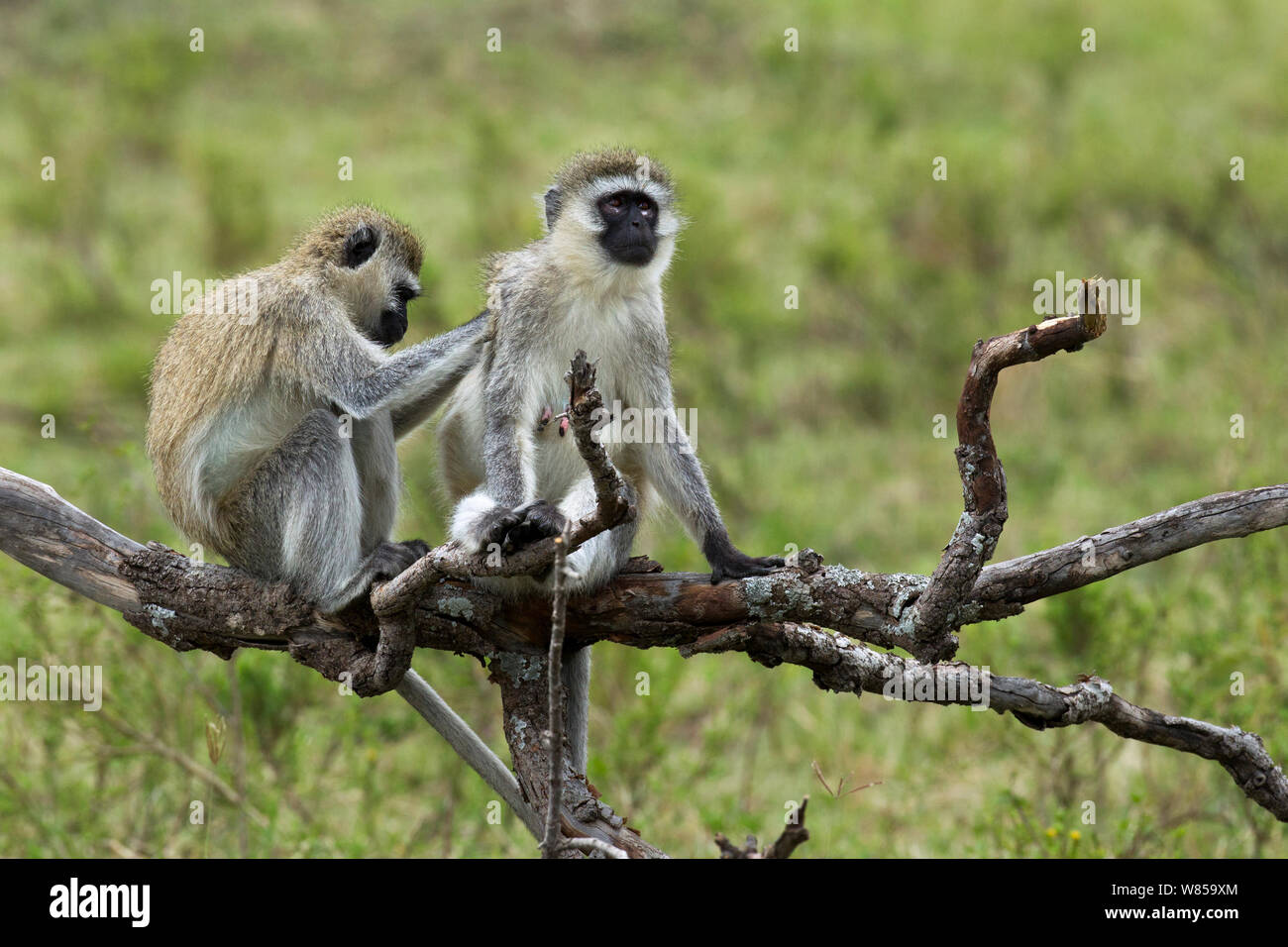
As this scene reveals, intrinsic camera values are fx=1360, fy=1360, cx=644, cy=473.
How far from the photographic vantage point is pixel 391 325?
5.70 m

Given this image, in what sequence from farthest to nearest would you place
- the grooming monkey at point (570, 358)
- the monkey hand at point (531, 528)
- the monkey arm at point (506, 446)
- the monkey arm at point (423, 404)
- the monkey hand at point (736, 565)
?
the monkey arm at point (423, 404) → the grooming monkey at point (570, 358) → the monkey arm at point (506, 446) → the monkey hand at point (736, 565) → the monkey hand at point (531, 528)

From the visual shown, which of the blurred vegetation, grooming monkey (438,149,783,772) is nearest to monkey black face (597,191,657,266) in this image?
grooming monkey (438,149,783,772)

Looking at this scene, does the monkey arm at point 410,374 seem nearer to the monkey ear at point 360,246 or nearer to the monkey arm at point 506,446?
the monkey arm at point 506,446

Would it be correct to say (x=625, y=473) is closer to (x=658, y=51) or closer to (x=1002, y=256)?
(x=1002, y=256)

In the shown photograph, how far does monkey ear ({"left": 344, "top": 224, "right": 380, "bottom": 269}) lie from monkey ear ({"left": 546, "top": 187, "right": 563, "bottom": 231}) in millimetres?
730

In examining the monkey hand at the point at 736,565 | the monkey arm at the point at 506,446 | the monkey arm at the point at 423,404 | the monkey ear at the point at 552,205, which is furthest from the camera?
the monkey ear at the point at 552,205

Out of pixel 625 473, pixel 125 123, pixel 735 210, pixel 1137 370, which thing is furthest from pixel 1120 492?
pixel 125 123

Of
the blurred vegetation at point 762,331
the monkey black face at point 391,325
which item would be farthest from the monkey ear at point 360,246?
the blurred vegetation at point 762,331

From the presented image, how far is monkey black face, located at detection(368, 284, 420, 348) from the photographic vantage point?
5.70 metres

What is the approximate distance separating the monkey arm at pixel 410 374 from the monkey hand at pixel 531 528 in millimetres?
981

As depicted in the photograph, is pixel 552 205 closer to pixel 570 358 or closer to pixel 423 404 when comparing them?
pixel 570 358

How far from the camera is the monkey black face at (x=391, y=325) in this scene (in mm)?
5699

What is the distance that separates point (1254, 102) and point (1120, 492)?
7.16 m

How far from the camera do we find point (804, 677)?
352 inches
